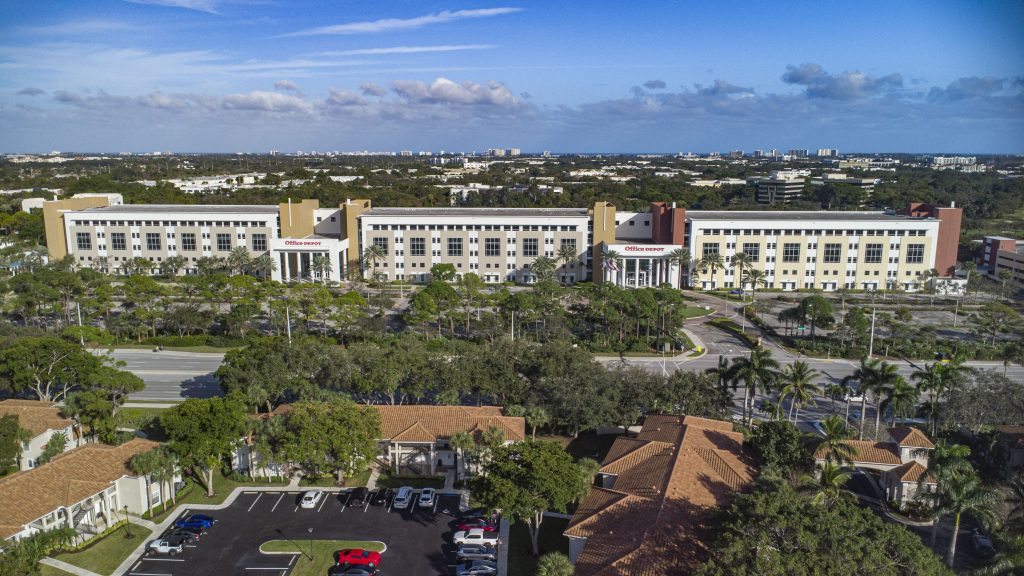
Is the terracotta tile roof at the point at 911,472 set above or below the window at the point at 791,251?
below

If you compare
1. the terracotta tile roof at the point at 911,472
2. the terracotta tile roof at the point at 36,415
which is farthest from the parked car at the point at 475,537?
the terracotta tile roof at the point at 36,415

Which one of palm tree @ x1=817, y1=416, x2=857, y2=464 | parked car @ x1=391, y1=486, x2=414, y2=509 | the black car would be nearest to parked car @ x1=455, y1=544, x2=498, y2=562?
parked car @ x1=391, y1=486, x2=414, y2=509

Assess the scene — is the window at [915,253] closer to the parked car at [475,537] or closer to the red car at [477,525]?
the red car at [477,525]

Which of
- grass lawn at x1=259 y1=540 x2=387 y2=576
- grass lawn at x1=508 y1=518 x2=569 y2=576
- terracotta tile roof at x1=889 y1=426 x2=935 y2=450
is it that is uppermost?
terracotta tile roof at x1=889 y1=426 x2=935 y2=450

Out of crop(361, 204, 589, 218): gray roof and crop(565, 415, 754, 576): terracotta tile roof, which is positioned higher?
crop(361, 204, 589, 218): gray roof

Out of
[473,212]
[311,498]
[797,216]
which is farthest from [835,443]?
[473,212]

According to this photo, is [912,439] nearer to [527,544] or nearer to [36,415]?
[527,544]

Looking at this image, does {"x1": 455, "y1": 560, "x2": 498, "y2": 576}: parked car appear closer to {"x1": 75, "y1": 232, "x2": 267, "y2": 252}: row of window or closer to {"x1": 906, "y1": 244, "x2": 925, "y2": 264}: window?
{"x1": 75, "y1": 232, "x2": 267, "y2": 252}: row of window
